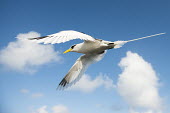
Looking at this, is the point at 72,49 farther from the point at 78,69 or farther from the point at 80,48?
the point at 78,69

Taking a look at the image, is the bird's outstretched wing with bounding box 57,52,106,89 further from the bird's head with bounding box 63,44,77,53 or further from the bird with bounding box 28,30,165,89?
the bird's head with bounding box 63,44,77,53

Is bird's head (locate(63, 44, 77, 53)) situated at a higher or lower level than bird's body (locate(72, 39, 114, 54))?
higher

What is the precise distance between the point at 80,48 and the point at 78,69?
1820 mm

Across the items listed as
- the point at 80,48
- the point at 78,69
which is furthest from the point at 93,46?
the point at 78,69

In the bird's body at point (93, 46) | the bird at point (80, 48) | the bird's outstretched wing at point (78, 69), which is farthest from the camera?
the bird's outstretched wing at point (78, 69)

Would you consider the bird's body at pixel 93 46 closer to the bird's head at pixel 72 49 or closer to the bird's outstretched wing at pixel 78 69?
the bird's head at pixel 72 49

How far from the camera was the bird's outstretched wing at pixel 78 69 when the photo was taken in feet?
39.0

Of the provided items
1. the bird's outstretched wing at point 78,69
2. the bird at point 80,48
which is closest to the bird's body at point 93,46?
the bird at point 80,48

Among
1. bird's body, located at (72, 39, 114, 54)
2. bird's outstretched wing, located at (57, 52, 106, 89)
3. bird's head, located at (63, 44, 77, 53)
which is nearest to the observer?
bird's body, located at (72, 39, 114, 54)

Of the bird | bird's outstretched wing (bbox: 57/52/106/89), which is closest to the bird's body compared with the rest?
the bird

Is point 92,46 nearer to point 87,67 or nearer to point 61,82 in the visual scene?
point 87,67

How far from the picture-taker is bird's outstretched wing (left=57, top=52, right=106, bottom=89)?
1190 cm

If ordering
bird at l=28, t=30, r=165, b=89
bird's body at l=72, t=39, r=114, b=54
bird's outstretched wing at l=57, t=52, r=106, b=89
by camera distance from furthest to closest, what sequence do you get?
bird's outstretched wing at l=57, t=52, r=106, b=89
bird's body at l=72, t=39, r=114, b=54
bird at l=28, t=30, r=165, b=89

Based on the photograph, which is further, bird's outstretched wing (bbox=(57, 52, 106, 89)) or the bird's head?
bird's outstretched wing (bbox=(57, 52, 106, 89))
